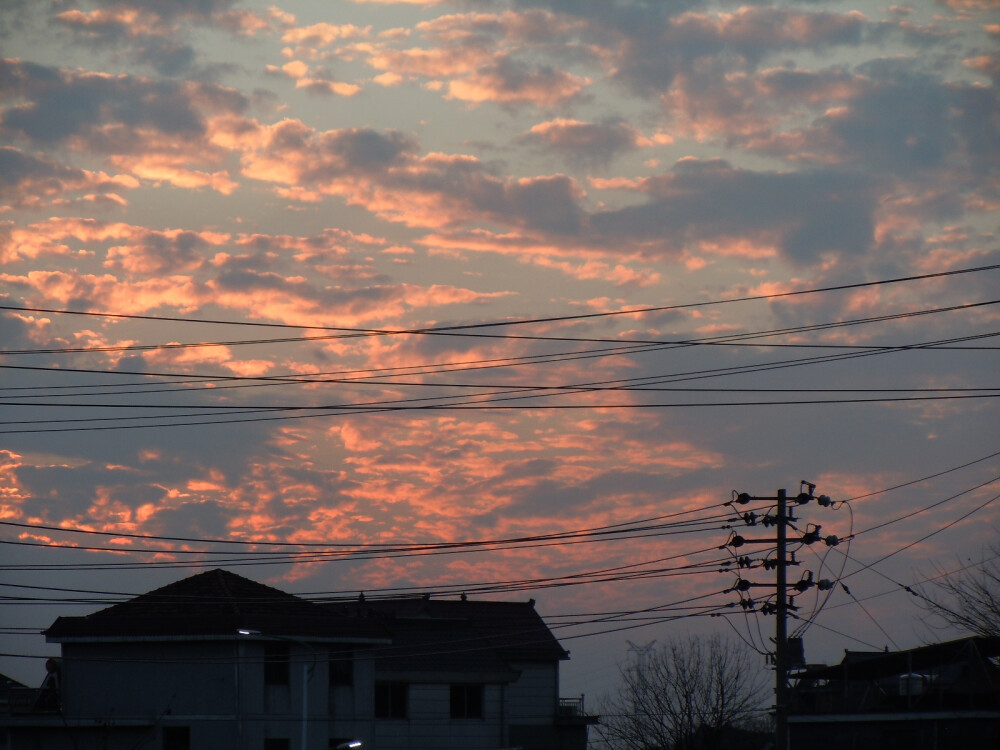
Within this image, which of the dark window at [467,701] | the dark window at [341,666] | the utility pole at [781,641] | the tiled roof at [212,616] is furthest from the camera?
the dark window at [467,701]

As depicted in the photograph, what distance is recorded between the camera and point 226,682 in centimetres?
4656

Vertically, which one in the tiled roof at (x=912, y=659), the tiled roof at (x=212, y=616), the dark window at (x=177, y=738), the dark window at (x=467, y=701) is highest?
the tiled roof at (x=212, y=616)

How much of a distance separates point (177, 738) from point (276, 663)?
4.42 m

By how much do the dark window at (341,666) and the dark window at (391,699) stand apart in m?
6.71

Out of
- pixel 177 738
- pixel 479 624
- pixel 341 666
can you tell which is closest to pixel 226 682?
pixel 177 738

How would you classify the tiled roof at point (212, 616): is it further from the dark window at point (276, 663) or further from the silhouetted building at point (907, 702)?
the silhouetted building at point (907, 702)

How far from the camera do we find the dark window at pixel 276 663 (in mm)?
47562

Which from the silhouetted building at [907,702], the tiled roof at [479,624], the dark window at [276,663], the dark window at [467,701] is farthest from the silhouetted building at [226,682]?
the silhouetted building at [907,702]

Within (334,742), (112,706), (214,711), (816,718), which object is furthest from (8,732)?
(816,718)

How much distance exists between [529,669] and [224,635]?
2111cm

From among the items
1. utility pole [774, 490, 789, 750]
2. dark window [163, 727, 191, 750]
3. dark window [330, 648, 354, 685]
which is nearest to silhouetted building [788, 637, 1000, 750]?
utility pole [774, 490, 789, 750]

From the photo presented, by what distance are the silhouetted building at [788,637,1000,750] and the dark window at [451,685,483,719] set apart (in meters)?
14.9

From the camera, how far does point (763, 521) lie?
39.2 metres

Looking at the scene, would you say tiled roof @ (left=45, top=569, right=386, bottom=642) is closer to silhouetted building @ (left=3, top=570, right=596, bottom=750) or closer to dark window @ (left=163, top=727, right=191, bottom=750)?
silhouetted building @ (left=3, top=570, right=596, bottom=750)
